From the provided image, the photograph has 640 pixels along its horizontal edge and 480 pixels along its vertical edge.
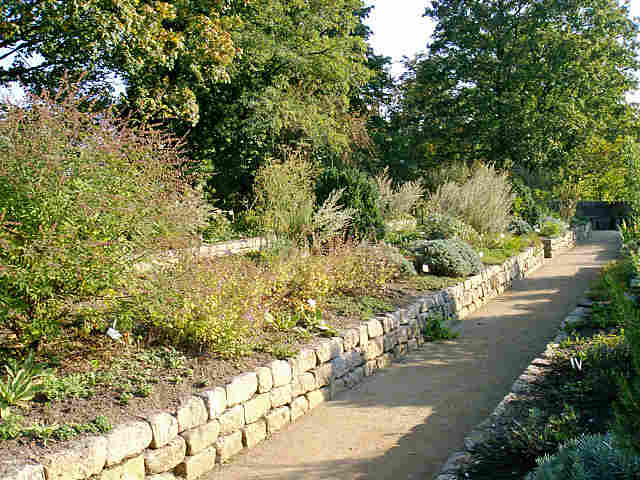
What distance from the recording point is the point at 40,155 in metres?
3.74

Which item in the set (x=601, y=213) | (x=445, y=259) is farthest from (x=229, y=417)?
(x=601, y=213)

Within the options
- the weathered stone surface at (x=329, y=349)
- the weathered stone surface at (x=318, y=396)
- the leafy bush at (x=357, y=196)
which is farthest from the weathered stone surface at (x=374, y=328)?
the leafy bush at (x=357, y=196)

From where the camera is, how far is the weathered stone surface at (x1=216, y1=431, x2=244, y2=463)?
375 centimetres

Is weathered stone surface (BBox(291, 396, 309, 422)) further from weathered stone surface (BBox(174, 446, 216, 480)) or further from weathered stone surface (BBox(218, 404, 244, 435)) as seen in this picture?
weathered stone surface (BBox(174, 446, 216, 480))

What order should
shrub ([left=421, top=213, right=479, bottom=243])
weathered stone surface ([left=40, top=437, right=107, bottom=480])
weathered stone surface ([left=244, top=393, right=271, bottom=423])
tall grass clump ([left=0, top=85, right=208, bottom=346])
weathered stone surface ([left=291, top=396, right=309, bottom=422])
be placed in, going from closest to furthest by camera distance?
weathered stone surface ([left=40, top=437, right=107, bottom=480]) < tall grass clump ([left=0, top=85, right=208, bottom=346]) < weathered stone surface ([left=244, top=393, right=271, bottom=423]) < weathered stone surface ([left=291, top=396, right=309, bottom=422]) < shrub ([left=421, top=213, right=479, bottom=243])

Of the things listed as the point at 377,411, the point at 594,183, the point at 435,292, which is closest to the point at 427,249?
the point at 435,292

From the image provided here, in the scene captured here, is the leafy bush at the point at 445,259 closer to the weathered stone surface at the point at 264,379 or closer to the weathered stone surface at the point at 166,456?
the weathered stone surface at the point at 264,379

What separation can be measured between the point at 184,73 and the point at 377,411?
9.43 metres

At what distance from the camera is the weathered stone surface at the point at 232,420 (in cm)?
379

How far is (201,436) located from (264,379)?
28.7 inches

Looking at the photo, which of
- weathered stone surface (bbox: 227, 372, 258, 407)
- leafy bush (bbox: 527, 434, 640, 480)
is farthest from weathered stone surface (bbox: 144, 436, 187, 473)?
leafy bush (bbox: 527, 434, 640, 480)

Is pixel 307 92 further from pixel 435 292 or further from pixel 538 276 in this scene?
pixel 435 292

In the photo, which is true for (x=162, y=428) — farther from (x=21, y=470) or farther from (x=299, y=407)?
(x=299, y=407)

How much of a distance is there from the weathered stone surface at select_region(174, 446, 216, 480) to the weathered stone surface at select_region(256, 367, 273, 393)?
0.62 meters
